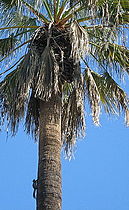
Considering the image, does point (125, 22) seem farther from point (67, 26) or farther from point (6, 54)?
point (6, 54)

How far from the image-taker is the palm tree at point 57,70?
26.3 feet

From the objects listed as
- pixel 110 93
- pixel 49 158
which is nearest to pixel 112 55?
pixel 110 93

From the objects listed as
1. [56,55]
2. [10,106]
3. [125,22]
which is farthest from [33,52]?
[125,22]

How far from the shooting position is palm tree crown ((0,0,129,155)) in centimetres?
829

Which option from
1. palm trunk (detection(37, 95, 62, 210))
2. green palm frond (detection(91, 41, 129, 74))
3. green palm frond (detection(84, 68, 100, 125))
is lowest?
palm trunk (detection(37, 95, 62, 210))

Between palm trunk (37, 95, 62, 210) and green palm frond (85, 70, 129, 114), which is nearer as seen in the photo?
palm trunk (37, 95, 62, 210)

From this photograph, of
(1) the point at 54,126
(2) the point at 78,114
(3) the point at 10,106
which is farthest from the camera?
(2) the point at 78,114

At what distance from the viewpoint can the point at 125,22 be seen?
8.77 metres

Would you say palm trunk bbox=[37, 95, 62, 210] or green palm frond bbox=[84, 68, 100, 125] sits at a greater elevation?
green palm frond bbox=[84, 68, 100, 125]

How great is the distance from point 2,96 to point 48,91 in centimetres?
120

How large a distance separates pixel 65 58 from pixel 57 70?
0.36 m

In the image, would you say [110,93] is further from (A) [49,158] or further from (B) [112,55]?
(A) [49,158]

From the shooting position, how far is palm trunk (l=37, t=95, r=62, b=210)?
720cm

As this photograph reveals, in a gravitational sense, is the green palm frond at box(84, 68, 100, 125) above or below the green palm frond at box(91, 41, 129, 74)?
below
